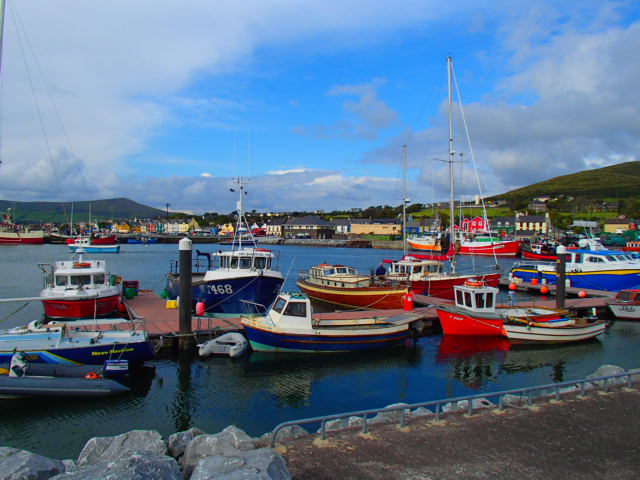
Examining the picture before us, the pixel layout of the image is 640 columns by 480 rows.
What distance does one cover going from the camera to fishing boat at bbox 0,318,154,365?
15.0 m

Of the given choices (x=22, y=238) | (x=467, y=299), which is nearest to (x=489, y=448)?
(x=467, y=299)

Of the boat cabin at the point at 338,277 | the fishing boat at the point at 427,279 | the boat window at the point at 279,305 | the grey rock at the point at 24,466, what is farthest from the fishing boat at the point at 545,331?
the grey rock at the point at 24,466

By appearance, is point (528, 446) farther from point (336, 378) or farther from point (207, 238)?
point (207, 238)

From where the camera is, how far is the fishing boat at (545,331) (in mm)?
21406

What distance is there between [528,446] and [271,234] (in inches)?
6841

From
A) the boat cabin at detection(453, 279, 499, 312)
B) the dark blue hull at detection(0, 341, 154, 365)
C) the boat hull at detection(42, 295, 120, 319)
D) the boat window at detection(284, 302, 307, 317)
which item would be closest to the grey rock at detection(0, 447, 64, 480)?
the dark blue hull at detection(0, 341, 154, 365)

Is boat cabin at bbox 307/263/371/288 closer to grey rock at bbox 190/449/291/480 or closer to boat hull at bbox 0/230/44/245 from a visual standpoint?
grey rock at bbox 190/449/291/480

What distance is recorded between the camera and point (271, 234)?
592ft

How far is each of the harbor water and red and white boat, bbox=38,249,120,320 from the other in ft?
25.4

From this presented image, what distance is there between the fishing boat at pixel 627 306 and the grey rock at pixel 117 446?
27.7 m

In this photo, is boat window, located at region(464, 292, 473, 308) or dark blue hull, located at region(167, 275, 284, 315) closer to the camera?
boat window, located at region(464, 292, 473, 308)

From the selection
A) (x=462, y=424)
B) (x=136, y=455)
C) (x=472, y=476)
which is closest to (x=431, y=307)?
(x=462, y=424)

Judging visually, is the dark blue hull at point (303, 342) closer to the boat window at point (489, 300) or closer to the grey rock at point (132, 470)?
the boat window at point (489, 300)

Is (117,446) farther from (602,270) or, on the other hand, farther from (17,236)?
(17,236)
